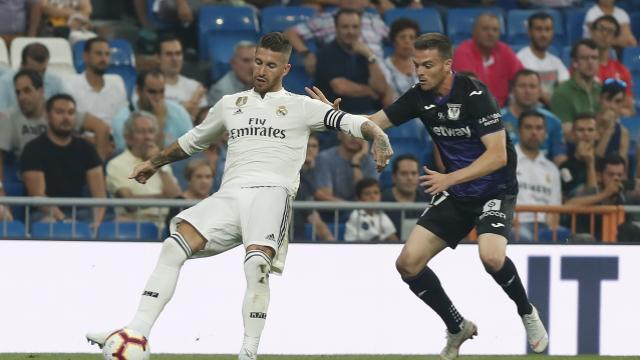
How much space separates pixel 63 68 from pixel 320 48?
265 centimetres

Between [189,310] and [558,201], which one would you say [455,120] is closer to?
[189,310]

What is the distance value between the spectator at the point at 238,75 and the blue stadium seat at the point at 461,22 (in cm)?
278

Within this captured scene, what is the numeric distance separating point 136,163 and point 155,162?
4.11 m

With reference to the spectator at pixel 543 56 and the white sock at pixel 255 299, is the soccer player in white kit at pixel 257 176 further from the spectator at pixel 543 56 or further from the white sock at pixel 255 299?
the spectator at pixel 543 56

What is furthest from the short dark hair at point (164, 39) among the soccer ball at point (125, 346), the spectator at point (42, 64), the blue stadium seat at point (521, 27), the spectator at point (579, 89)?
the soccer ball at point (125, 346)

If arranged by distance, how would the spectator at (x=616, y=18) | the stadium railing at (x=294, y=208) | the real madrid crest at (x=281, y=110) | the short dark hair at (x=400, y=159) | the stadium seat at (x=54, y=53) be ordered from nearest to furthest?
the real madrid crest at (x=281, y=110)
the stadium railing at (x=294, y=208)
the short dark hair at (x=400, y=159)
the stadium seat at (x=54, y=53)
the spectator at (x=616, y=18)

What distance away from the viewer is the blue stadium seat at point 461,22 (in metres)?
16.9

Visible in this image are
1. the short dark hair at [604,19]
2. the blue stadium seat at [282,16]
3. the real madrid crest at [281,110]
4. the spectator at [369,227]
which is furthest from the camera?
the short dark hair at [604,19]

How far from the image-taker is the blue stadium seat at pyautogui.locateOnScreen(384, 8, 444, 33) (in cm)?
1670

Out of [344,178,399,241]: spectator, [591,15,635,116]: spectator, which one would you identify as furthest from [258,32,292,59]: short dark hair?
[591,15,635,116]: spectator

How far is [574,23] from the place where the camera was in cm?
1773

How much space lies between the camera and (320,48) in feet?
50.8

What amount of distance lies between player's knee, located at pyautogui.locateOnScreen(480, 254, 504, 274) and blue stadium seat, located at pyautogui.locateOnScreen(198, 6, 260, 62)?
6792mm

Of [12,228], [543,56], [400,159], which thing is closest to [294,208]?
[400,159]
